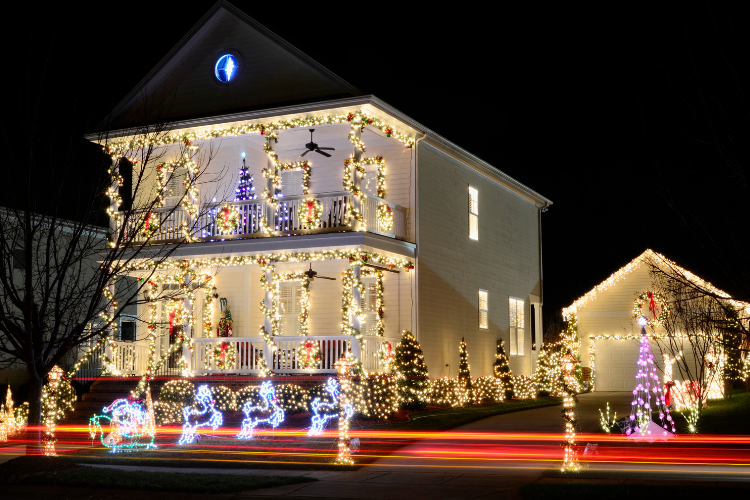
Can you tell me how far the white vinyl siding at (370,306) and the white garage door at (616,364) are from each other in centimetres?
1272

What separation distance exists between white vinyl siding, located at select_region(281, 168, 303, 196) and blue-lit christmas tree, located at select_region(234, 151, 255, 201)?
102 cm

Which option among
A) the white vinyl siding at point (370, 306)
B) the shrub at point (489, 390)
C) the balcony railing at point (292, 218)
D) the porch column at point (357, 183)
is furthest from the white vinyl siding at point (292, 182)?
the shrub at point (489, 390)

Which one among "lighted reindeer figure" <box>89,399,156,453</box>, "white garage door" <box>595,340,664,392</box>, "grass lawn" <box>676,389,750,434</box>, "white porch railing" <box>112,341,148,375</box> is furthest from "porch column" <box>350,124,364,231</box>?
"white garage door" <box>595,340,664,392</box>

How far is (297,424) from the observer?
18.7 meters

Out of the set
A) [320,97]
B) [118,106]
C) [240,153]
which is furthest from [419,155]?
[118,106]

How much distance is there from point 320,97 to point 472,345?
9353 millimetres

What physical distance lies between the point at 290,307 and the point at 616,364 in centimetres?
1436

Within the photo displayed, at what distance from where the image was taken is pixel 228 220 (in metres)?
21.5

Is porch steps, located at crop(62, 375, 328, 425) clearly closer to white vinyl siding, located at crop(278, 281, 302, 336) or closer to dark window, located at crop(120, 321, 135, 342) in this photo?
white vinyl siding, located at crop(278, 281, 302, 336)

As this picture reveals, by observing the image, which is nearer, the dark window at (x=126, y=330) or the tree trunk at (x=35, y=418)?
the tree trunk at (x=35, y=418)

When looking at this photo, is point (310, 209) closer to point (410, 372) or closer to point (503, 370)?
point (410, 372)

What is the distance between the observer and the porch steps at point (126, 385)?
1988 centimetres

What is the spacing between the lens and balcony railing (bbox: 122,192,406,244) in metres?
20.4

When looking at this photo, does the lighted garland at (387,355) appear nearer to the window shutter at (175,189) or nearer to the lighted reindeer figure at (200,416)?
the lighted reindeer figure at (200,416)
